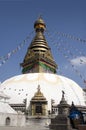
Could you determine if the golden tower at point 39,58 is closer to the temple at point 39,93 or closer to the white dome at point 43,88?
the temple at point 39,93

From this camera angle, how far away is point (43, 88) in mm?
34750

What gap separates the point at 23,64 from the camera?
46.9 m

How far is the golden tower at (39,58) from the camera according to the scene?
4412cm

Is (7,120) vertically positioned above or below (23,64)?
below

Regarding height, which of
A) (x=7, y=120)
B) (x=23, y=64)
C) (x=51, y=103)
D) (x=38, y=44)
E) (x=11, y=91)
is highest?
(x=38, y=44)

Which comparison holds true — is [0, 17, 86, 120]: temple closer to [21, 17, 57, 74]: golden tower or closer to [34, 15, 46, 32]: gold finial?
[21, 17, 57, 74]: golden tower

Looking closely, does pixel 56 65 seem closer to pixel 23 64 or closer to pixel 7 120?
pixel 23 64

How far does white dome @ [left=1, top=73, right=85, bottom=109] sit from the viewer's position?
3381cm

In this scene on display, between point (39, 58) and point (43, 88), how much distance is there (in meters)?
11.0

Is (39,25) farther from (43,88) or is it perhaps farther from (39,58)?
(43,88)

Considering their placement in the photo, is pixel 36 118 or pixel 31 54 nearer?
pixel 36 118

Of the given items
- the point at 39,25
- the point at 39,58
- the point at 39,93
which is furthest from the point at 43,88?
the point at 39,25

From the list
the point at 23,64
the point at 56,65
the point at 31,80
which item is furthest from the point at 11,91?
the point at 56,65

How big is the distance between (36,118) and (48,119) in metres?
1.75
